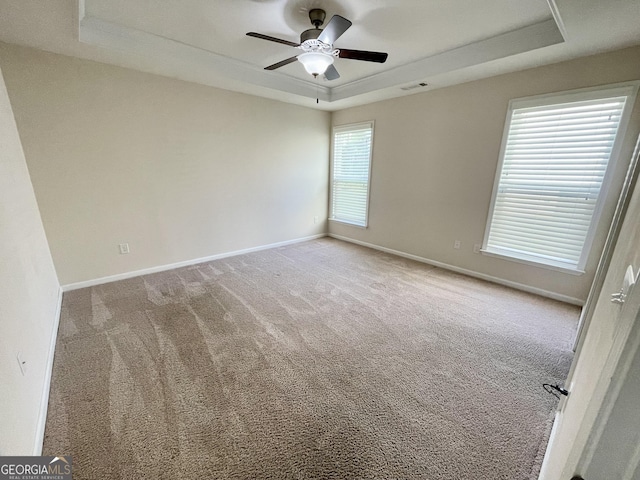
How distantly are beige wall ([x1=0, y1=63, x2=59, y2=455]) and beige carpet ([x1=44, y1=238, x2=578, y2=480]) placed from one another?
7.4 inches

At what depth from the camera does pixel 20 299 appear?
150 centimetres

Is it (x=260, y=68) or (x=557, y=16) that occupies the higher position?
(x=260, y=68)

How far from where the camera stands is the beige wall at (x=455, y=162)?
2.50 meters

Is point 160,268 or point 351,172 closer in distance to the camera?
point 160,268

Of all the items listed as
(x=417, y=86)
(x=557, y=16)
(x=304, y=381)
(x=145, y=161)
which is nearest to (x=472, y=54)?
(x=417, y=86)

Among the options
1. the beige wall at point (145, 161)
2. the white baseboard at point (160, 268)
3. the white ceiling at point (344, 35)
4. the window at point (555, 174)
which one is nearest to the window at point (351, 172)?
the beige wall at point (145, 161)

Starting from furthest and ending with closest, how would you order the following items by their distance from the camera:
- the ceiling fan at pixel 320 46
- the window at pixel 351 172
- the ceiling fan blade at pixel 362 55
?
the window at pixel 351 172 < the ceiling fan blade at pixel 362 55 < the ceiling fan at pixel 320 46

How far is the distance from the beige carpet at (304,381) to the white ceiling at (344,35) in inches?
93.9

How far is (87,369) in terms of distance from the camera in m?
1.78

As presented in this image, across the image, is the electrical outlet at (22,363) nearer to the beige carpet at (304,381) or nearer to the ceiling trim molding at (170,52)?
the beige carpet at (304,381)

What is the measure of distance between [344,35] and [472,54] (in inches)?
52.0

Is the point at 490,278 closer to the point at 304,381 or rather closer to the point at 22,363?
the point at 304,381

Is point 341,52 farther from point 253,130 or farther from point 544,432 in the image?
point 544,432

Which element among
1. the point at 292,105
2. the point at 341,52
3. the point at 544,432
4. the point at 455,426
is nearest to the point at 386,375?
the point at 455,426
